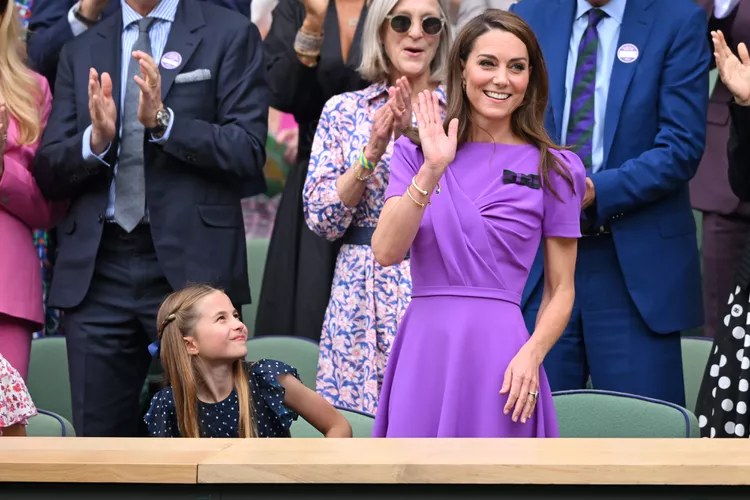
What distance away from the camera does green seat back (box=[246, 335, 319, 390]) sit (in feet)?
14.1

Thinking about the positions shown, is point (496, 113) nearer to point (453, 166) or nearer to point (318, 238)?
point (453, 166)

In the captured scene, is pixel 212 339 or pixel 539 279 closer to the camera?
pixel 212 339

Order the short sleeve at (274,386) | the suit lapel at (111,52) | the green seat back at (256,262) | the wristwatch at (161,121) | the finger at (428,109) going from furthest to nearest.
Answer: the green seat back at (256,262) → the suit lapel at (111,52) → the wristwatch at (161,121) → the short sleeve at (274,386) → the finger at (428,109)

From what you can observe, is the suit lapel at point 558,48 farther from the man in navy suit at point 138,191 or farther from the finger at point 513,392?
the finger at point 513,392

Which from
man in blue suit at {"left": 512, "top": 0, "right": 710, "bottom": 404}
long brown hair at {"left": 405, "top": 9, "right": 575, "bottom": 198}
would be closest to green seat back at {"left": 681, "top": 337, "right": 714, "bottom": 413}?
man in blue suit at {"left": 512, "top": 0, "right": 710, "bottom": 404}

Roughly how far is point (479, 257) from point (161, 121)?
144 centimetres

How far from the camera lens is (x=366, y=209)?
13.3ft

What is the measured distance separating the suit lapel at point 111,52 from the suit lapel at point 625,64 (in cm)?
162

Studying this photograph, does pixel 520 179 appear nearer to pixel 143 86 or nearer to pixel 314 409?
pixel 314 409

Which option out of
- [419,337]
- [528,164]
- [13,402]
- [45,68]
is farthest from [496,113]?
[45,68]

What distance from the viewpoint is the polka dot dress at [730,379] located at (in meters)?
3.55

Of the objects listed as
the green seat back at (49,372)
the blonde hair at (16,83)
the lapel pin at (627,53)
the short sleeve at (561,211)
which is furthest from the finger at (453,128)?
the green seat back at (49,372)

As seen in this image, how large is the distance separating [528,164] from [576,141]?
3.16 ft

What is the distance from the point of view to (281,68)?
4.70 m
